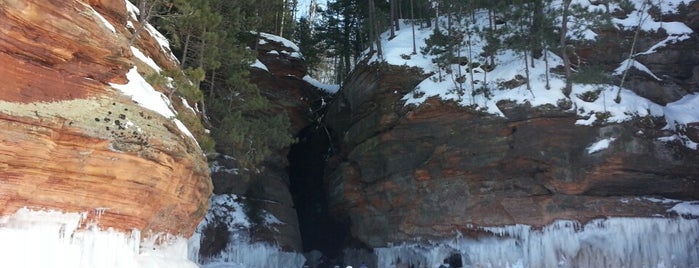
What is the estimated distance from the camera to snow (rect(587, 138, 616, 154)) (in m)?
16.9

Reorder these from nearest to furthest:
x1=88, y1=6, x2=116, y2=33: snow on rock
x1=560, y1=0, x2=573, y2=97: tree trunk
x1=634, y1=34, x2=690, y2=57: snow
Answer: x1=88, y1=6, x2=116, y2=33: snow on rock < x1=560, y1=0, x2=573, y2=97: tree trunk < x1=634, y1=34, x2=690, y2=57: snow

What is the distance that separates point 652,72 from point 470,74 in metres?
5.84

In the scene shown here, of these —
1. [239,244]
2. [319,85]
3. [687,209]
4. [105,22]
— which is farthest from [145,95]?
[319,85]

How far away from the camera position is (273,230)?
2103 centimetres

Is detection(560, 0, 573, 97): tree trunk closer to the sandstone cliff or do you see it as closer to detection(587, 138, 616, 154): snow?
the sandstone cliff

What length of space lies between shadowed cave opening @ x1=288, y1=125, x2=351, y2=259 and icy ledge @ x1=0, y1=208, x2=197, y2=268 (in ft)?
40.5

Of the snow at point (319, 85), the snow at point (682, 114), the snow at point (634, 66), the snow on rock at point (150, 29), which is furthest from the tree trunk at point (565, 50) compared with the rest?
the snow on rock at point (150, 29)

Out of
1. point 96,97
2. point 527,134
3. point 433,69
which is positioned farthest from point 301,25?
point 96,97

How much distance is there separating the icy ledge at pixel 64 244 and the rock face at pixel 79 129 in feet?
0.57

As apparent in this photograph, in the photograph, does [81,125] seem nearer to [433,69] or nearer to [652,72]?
[433,69]

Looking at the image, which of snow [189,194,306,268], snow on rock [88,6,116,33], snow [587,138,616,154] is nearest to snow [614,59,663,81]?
snow [587,138,616,154]

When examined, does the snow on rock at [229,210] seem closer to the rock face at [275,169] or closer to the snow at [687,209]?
the rock face at [275,169]

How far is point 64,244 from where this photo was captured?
9336 millimetres

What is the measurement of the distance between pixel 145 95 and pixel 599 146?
12.5 metres
